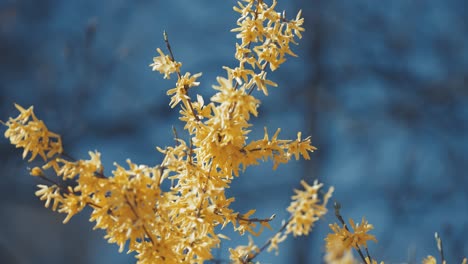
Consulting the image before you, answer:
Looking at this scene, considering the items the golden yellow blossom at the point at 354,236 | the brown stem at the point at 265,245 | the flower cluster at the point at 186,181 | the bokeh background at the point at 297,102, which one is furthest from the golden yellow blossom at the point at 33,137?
the bokeh background at the point at 297,102

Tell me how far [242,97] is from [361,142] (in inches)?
120

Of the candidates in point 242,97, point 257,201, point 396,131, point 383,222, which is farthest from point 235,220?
point 396,131

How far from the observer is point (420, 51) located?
150 inches

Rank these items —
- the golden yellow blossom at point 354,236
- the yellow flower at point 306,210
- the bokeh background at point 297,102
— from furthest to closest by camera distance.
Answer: the bokeh background at point 297,102
the golden yellow blossom at point 354,236
the yellow flower at point 306,210

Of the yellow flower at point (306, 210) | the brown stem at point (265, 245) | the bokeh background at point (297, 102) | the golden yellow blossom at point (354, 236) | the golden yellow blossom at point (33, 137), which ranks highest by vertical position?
the bokeh background at point (297, 102)

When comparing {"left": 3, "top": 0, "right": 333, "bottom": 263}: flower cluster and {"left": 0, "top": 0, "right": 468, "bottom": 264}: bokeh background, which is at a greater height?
{"left": 0, "top": 0, "right": 468, "bottom": 264}: bokeh background

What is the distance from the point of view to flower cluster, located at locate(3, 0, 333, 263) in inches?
24.7

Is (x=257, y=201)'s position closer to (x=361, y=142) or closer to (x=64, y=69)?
(x=361, y=142)

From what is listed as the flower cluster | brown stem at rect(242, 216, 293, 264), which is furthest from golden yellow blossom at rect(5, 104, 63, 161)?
brown stem at rect(242, 216, 293, 264)

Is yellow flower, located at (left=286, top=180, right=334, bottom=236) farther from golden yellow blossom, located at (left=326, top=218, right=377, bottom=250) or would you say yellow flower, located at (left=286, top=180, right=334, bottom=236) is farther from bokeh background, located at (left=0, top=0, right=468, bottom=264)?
bokeh background, located at (left=0, top=0, right=468, bottom=264)

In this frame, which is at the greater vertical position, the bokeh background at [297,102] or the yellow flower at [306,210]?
the bokeh background at [297,102]

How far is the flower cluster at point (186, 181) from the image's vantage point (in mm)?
627

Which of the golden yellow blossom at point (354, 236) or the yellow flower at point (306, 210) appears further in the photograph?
the golden yellow blossom at point (354, 236)

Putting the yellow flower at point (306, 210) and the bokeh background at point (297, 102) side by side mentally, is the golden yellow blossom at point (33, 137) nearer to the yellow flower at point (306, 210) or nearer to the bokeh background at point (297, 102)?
the yellow flower at point (306, 210)
